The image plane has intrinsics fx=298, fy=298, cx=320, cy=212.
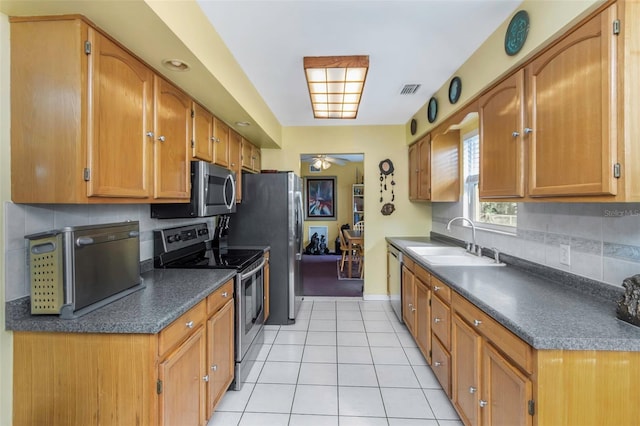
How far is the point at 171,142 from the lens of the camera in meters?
1.90

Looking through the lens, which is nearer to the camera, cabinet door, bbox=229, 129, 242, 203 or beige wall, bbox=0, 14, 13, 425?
beige wall, bbox=0, 14, 13, 425

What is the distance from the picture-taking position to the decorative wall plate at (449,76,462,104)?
2.41m

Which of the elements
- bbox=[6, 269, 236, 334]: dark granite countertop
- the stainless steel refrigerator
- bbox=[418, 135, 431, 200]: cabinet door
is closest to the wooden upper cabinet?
bbox=[418, 135, 431, 200]: cabinet door

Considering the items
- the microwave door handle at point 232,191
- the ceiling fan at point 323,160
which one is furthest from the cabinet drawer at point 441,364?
the ceiling fan at point 323,160

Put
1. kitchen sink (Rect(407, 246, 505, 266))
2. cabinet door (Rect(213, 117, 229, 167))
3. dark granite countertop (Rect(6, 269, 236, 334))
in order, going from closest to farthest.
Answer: dark granite countertop (Rect(6, 269, 236, 334))
kitchen sink (Rect(407, 246, 505, 266))
cabinet door (Rect(213, 117, 229, 167))

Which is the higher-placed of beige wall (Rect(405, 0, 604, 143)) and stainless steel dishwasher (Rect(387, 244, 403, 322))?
beige wall (Rect(405, 0, 604, 143))

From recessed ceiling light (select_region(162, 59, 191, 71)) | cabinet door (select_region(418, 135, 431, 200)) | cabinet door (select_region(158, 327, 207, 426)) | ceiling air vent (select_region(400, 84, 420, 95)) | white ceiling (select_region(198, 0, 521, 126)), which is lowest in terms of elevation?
cabinet door (select_region(158, 327, 207, 426))

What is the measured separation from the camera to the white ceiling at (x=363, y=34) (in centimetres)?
166

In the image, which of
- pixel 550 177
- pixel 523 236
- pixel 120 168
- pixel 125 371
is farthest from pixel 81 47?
pixel 523 236

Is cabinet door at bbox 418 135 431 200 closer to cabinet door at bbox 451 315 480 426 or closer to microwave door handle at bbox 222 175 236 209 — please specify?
cabinet door at bbox 451 315 480 426

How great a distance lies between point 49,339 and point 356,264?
18.3 ft

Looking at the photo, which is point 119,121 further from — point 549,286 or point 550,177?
point 549,286

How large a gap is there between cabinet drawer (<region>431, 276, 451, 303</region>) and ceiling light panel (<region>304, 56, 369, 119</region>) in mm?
1658

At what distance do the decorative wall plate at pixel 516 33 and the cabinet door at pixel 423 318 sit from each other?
165 cm
